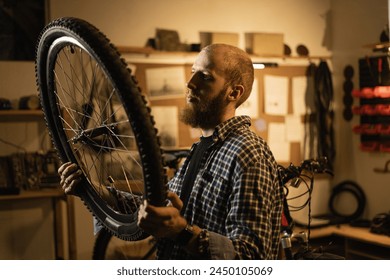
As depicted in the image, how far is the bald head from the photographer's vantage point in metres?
1.27

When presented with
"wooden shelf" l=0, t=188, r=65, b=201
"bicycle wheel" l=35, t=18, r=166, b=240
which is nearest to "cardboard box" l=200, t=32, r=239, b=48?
"wooden shelf" l=0, t=188, r=65, b=201

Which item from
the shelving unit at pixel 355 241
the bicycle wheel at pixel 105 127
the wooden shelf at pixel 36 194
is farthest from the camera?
the shelving unit at pixel 355 241

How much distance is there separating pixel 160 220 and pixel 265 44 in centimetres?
245

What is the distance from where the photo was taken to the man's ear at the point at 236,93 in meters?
1.30

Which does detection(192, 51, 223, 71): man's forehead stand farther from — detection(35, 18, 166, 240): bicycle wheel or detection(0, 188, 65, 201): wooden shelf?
detection(0, 188, 65, 201): wooden shelf

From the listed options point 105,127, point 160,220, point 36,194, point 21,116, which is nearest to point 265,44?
point 21,116

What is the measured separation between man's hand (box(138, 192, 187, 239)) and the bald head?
42 cm

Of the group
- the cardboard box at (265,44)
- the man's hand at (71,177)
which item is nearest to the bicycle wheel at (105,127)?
the man's hand at (71,177)

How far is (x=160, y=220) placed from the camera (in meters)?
0.97

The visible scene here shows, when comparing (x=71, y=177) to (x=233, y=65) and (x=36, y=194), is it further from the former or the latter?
(x=36, y=194)

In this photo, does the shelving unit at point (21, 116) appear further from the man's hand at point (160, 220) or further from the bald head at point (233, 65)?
the man's hand at point (160, 220)

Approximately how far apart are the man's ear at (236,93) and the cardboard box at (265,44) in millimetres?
1971

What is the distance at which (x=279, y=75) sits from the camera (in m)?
3.34
